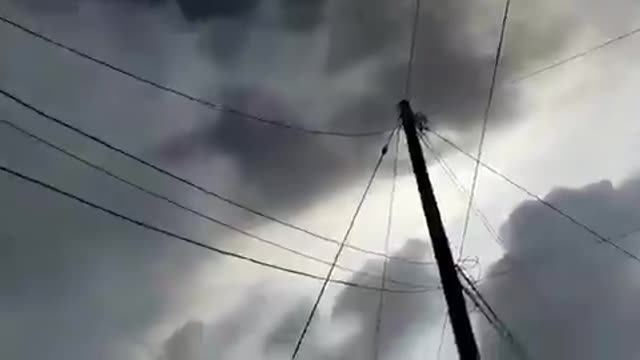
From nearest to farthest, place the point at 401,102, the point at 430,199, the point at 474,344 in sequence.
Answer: the point at 474,344 → the point at 430,199 → the point at 401,102

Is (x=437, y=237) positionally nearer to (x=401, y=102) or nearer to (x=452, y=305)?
(x=452, y=305)

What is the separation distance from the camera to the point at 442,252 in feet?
56.4

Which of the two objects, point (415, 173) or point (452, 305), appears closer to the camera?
point (452, 305)

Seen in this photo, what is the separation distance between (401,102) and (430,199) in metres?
2.53

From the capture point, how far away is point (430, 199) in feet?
58.2

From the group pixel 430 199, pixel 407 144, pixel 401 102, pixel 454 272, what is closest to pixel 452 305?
pixel 454 272

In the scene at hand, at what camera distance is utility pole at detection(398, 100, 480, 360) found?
1627 cm

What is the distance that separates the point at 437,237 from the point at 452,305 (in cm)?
138

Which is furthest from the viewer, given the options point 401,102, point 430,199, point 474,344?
point 401,102

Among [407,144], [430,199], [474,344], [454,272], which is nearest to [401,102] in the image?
[407,144]

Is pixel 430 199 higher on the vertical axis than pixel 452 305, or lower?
higher

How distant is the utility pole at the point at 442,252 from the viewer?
1627cm

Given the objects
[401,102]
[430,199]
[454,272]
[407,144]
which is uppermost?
[401,102]

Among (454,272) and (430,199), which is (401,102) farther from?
(454,272)
